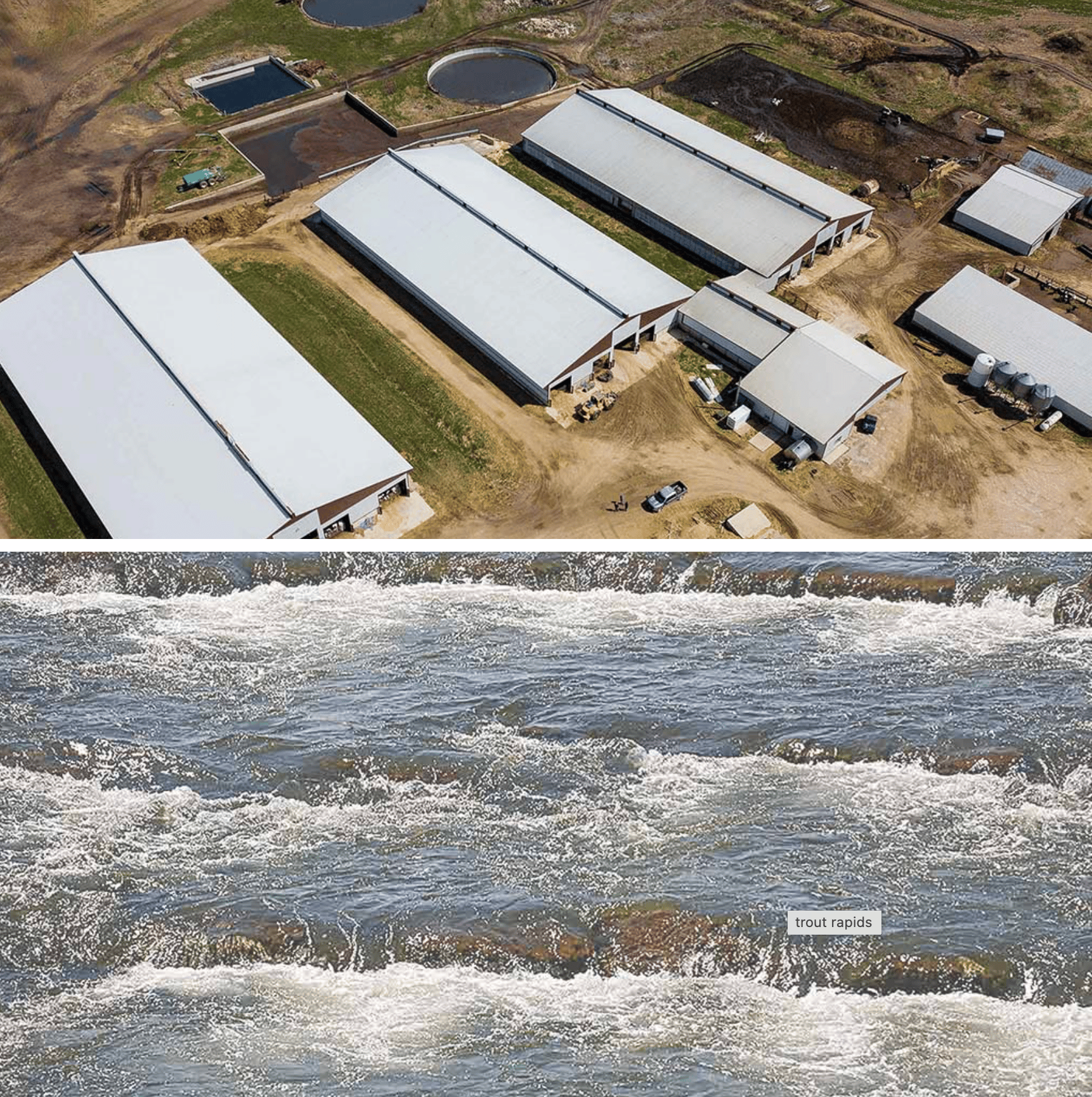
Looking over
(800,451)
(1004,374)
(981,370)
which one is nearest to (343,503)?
(800,451)

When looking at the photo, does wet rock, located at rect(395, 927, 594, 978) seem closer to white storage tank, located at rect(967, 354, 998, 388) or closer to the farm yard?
the farm yard

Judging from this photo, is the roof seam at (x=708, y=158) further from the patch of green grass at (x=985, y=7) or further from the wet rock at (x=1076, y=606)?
the patch of green grass at (x=985, y=7)

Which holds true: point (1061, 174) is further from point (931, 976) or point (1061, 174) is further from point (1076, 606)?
point (931, 976)

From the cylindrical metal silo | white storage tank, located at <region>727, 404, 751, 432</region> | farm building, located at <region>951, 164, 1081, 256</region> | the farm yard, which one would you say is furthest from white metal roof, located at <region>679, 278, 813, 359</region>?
farm building, located at <region>951, 164, 1081, 256</region>

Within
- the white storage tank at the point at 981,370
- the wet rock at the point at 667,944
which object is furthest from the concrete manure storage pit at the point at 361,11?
the wet rock at the point at 667,944

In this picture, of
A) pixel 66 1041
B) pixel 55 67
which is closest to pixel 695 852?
pixel 66 1041

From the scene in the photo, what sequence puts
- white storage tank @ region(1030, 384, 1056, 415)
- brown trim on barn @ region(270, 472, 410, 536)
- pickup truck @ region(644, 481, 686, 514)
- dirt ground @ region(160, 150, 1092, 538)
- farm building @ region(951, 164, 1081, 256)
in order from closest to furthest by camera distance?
brown trim on barn @ region(270, 472, 410, 536) → dirt ground @ region(160, 150, 1092, 538) → pickup truck @ region(644, 481, 686, 514) → white storage tank @ region(1030, 384, 1056, 415) → farm building @ region(951, 164, 1081, 256)

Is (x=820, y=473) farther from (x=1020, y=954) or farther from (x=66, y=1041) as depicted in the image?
(x=66, y=1041)

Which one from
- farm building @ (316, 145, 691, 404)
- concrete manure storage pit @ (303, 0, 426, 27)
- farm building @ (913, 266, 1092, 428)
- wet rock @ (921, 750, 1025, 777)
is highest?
concrete manure storage pit @ (303, 0, 426, 27)
